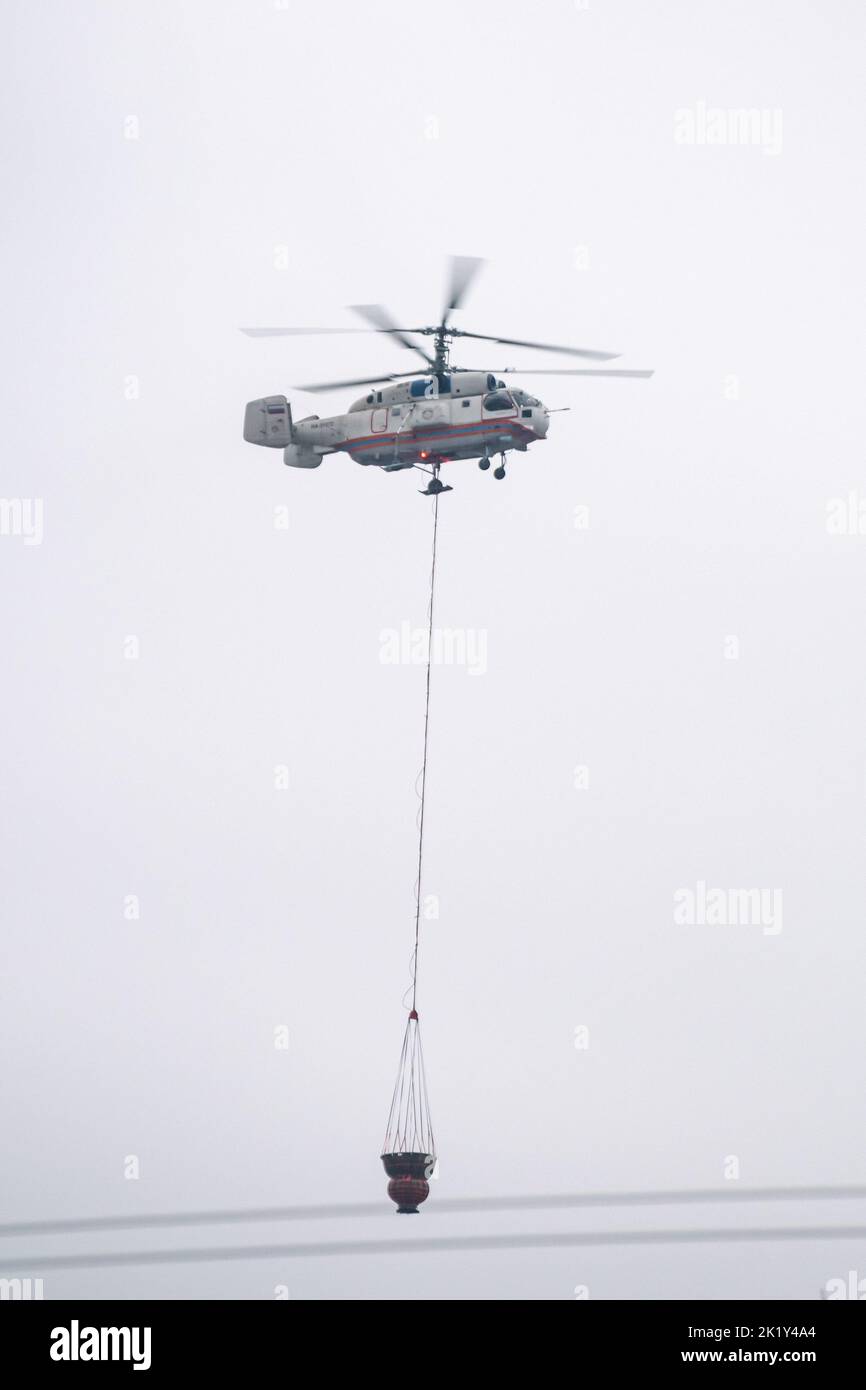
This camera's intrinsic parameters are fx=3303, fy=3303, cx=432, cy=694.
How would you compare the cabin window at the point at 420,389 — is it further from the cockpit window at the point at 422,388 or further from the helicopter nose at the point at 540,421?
the helicopter nose at the point at 540,421

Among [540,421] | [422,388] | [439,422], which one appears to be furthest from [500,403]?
[422,388]

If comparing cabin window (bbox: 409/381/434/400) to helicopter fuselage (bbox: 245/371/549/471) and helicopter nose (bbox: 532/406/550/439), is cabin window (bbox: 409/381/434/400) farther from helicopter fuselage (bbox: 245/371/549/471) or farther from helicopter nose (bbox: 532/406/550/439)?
helicopter nose (bbox: 532/406/550/439)

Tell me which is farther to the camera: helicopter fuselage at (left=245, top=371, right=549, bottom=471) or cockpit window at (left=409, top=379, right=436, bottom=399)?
cockpit window at (left=409, top=379, right=436, bottom=399)

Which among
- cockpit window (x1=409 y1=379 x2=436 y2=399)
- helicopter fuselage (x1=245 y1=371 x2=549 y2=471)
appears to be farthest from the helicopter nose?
cockpit window (x1=409 y1=379 x2=436 y2=399)

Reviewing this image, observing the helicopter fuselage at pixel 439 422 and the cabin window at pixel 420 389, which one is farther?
the cabin window at pixel 420 389

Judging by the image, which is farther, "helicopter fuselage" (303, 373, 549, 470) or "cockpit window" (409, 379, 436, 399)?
"cockpit window" (409, 379, 436, 399)

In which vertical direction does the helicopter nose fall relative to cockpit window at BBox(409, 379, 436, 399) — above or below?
below

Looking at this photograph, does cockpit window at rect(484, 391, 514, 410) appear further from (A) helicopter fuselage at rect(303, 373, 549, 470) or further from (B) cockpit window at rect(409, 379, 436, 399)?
(B) cockpit window at rect(409, 379, 436, 399)

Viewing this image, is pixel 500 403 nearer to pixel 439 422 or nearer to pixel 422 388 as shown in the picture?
pixel 439 422

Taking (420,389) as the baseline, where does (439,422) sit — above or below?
below

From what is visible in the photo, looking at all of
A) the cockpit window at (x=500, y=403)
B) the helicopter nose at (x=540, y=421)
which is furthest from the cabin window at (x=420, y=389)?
→ the helicopter nose at (x=540, y=421)

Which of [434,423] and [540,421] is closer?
[540,421]
